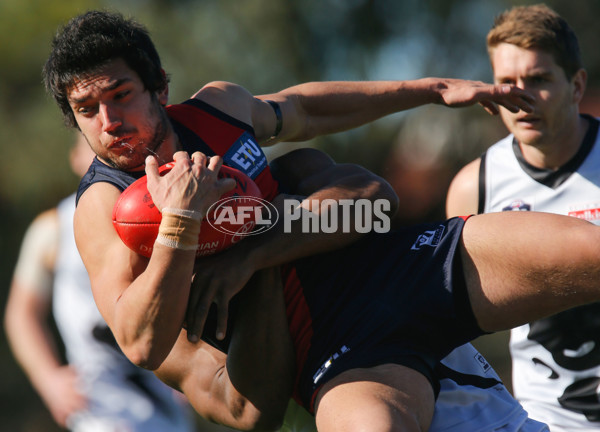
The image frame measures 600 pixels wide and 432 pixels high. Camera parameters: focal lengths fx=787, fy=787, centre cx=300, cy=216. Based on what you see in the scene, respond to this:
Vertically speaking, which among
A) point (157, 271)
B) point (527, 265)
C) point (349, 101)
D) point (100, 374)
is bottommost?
point (100, 374)

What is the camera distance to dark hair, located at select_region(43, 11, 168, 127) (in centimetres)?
323

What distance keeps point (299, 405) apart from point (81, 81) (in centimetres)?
170

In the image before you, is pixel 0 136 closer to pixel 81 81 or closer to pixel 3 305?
pixel 3 305

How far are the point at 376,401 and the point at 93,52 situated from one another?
1.80 metres

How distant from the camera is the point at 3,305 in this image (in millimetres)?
14367

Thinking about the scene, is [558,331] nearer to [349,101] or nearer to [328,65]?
[349,101]

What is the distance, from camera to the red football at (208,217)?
2.88 m

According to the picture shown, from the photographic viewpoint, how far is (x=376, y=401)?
2.81 metres

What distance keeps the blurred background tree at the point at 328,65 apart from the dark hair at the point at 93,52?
829 centimetres

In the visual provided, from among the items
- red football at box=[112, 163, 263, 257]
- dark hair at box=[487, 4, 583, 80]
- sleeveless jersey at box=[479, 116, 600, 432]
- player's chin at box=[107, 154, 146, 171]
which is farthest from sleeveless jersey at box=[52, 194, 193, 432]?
dark hair at box=[487, 4, 583, 80]

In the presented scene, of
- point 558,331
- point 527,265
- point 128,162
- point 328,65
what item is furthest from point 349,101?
point 328,65

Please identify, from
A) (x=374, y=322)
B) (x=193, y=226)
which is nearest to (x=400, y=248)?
(x=374, y=322)

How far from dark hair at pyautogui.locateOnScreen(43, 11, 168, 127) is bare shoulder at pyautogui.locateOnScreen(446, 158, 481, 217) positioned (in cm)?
211

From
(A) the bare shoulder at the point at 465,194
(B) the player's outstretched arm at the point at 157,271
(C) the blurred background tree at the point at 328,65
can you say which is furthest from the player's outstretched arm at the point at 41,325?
(C) the blurred background tree at the point at 328,65
